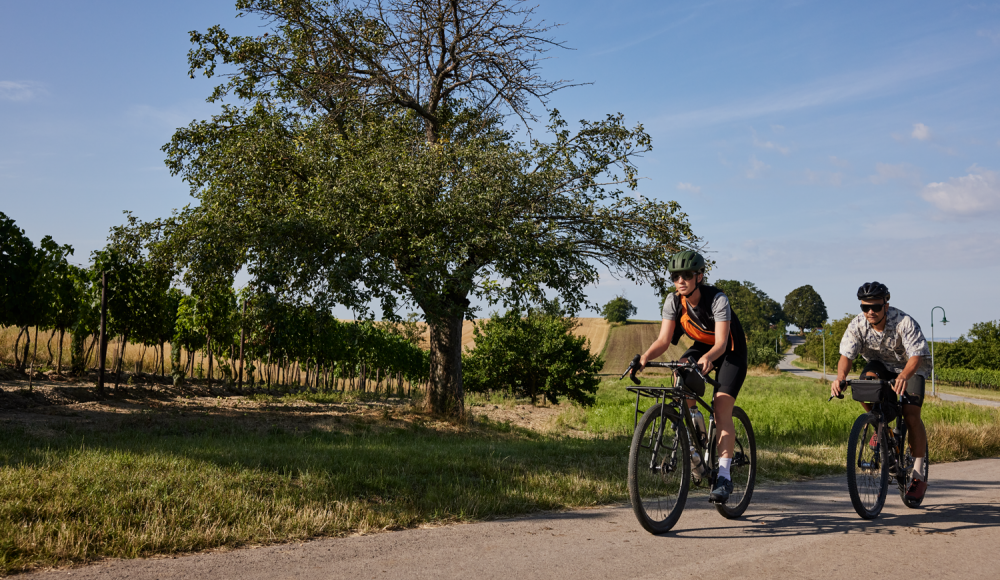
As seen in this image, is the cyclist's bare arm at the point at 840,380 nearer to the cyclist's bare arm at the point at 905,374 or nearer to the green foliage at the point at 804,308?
the cyclist's bare arm at the point at 905,374

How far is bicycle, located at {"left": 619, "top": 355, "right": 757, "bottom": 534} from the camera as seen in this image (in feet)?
16.4

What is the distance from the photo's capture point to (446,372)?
15234mm

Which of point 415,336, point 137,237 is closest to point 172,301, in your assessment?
point 137,237

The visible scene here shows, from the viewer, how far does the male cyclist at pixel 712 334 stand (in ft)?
17.6

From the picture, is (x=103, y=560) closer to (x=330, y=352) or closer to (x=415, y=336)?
(x=415, y=336)

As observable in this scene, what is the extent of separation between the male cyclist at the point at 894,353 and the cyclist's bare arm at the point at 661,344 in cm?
155

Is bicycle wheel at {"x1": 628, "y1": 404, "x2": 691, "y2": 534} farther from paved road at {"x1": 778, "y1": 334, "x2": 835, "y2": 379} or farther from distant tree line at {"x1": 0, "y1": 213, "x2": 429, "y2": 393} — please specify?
paved road at {"x1": 778, "y1": 334, "x2": 835, "y2": 379}

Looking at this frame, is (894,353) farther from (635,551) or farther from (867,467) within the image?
(635,551)

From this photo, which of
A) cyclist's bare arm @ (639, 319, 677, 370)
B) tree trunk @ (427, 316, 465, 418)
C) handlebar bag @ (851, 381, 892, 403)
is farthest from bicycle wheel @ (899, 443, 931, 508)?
tree trunk @ (427, 316, 465, 418)

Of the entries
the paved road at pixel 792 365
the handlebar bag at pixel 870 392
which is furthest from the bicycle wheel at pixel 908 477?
the paved road at pixel 792 365

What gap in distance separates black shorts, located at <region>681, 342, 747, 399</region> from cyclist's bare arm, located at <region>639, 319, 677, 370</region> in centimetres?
19

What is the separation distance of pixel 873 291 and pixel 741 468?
1955mm

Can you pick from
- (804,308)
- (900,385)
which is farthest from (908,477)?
(804,308)

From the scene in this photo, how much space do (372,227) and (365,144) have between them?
246 cm
